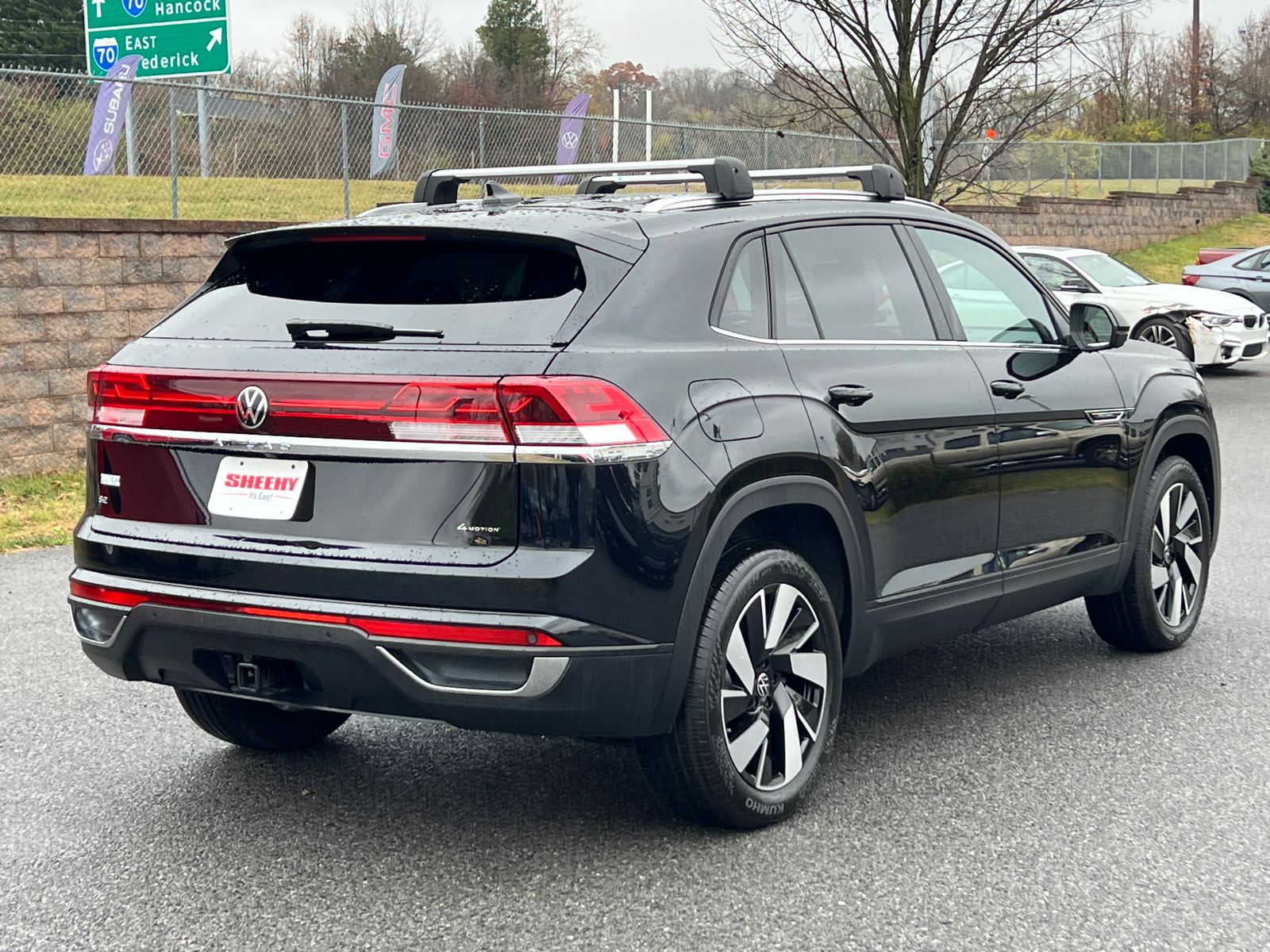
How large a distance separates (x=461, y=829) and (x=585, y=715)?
716mm

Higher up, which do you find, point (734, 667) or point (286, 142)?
point (286, 142)

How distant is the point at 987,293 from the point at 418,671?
2.84 m

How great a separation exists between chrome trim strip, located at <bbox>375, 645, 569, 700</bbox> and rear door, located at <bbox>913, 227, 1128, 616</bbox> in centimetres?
207

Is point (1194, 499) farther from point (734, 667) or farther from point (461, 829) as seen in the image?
point (461, 829)

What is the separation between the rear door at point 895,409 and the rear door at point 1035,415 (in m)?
0.13

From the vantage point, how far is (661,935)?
3.50 metres

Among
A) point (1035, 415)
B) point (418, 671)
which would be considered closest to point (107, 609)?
point (418, 671)

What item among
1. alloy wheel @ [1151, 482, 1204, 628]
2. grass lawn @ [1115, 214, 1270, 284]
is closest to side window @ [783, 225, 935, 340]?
alloy wheel @ [1151, 482, 1204, 628]

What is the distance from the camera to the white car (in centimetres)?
1800

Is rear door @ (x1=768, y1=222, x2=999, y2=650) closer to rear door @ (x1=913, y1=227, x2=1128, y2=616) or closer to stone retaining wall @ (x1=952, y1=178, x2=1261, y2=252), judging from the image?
rear door @ (x1=913, y1=227, x2=1128, y2=616)

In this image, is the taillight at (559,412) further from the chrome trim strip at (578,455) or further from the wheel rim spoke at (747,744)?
the wheel rim spoke at (747,744)

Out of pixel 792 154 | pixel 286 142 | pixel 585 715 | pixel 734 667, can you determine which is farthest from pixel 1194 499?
pixel 792 154

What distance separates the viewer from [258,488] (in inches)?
151

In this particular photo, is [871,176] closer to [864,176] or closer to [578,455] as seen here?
[864,176]
